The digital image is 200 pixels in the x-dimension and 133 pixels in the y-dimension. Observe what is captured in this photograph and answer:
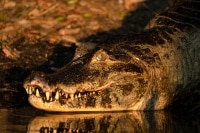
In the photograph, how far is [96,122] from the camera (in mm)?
7117

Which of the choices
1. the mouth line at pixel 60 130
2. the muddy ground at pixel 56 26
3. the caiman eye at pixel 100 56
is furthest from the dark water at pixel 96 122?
the muddy ground at pixel 56 26

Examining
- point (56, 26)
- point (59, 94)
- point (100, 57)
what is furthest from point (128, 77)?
point (56, 26)

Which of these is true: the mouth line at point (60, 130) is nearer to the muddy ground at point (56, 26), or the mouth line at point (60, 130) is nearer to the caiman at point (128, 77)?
the caiman at point (128, 77)

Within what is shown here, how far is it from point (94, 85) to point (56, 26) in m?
3.61

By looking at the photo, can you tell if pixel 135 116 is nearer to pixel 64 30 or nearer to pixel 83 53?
pixel 83 53

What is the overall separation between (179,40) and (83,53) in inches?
52.6

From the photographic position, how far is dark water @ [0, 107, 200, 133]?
666cm

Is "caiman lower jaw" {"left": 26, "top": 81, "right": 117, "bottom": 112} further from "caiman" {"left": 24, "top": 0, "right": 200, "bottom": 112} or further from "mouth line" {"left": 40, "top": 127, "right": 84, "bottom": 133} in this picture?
"mouth line" {"left": 40, "top": 127, "right": 84, "bottom": 133}

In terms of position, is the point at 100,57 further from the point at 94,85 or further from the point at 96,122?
the point at 96,122

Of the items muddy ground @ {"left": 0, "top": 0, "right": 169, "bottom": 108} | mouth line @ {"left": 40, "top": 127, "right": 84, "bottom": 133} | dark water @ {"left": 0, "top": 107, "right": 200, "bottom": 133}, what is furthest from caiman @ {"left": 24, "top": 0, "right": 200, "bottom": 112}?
muddy ground @ {"left": 0, "top": 0, "right": 169, "bottom": 108}

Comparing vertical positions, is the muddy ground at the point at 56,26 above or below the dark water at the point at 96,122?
above

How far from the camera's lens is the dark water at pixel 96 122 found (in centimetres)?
666

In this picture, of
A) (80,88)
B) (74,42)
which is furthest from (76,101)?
(74,42)

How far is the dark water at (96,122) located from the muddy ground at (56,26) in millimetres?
1861
